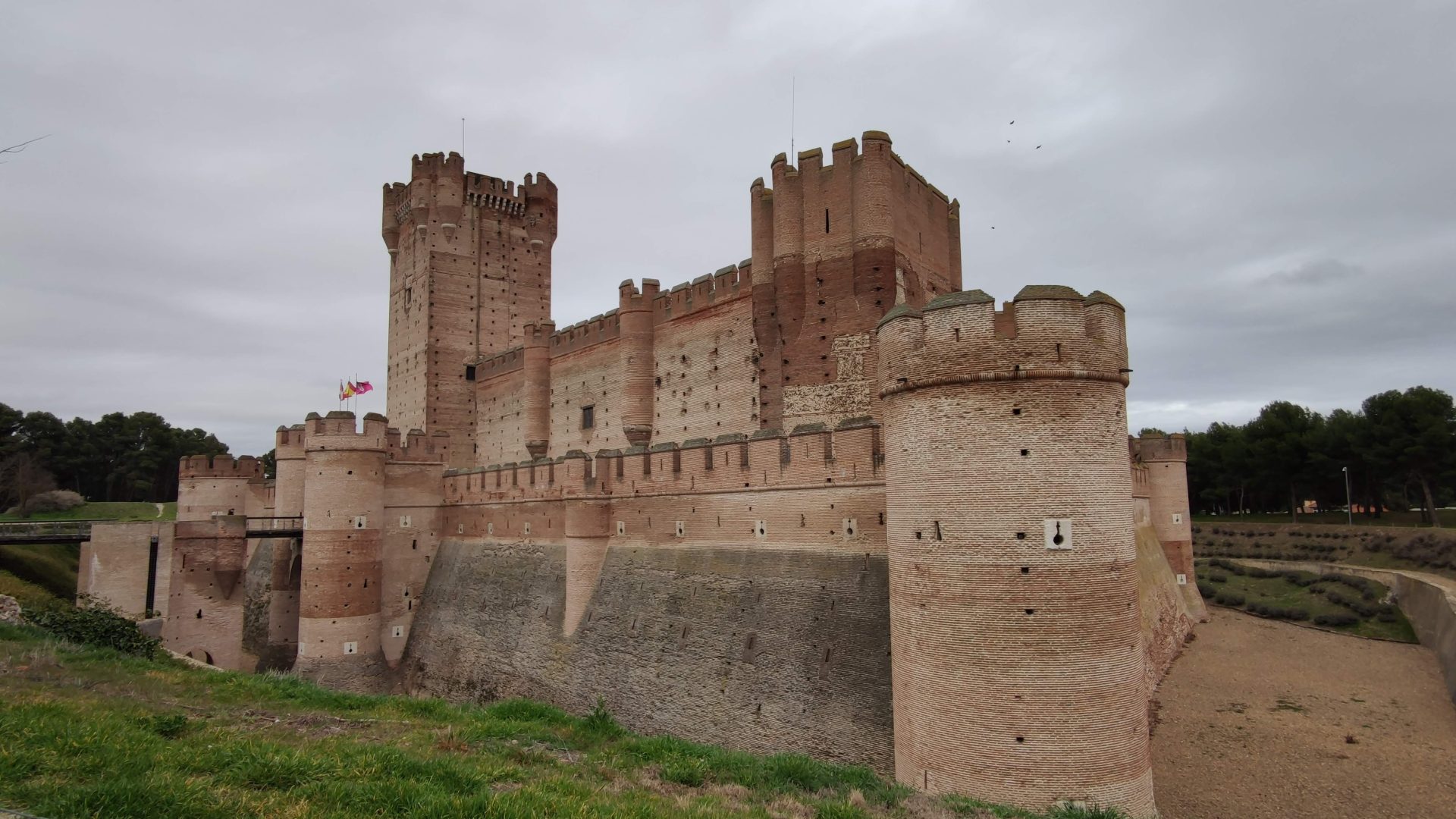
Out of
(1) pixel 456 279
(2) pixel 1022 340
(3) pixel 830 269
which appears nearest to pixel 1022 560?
(2) pixel 1022 340

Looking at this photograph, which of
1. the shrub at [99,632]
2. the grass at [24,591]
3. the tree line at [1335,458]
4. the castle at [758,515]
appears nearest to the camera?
the castle at [758,515]

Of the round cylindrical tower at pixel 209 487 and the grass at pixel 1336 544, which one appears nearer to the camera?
the grass at pixel 1336 544

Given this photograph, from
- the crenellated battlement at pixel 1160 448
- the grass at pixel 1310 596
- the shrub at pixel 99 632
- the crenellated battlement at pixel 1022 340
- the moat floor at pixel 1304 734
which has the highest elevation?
the crenellated battlement at pixel 1022 340

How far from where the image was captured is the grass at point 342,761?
5.59 m

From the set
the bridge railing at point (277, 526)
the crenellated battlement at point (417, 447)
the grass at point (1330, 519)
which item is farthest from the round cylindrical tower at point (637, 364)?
the grass at point (1330, 519)

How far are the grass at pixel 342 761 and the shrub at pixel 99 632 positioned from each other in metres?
2.68

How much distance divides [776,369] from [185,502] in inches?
1028

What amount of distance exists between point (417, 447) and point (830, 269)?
15.8 m

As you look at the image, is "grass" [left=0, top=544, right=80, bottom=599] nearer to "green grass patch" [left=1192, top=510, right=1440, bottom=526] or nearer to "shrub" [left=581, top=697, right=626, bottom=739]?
"shrub" [left=581, top=697, right=626, bottom=739]

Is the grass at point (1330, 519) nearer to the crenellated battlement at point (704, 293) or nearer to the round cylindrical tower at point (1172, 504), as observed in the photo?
the round cylindrical tower at point (1172, 504)

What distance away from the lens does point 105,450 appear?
60156 millimetres

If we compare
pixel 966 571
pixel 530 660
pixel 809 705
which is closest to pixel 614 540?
pixel 530 660

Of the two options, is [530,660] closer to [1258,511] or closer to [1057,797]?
[1057,797]

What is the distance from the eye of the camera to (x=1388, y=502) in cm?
4919
